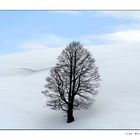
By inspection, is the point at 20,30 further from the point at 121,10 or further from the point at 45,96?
the point at 121,10

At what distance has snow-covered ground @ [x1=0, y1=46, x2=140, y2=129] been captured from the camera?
220 centimetres

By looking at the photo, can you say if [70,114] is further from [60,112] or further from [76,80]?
[76,80]

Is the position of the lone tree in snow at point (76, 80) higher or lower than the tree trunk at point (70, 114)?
higher

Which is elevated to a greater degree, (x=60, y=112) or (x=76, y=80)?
(x=76, y=80)

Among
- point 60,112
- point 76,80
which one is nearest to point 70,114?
point 60,112

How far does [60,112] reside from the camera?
2.21m

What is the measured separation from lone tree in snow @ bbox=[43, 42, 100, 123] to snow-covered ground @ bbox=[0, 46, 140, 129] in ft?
0.11

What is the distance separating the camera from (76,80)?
222cm

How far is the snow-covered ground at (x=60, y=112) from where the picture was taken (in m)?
2.20

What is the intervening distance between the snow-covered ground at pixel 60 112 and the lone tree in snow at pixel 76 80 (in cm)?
3

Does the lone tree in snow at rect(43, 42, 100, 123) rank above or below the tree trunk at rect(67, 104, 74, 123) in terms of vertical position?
above

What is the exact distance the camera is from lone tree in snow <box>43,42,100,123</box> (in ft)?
7.25

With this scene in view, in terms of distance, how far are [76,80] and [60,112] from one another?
19 centimetres
